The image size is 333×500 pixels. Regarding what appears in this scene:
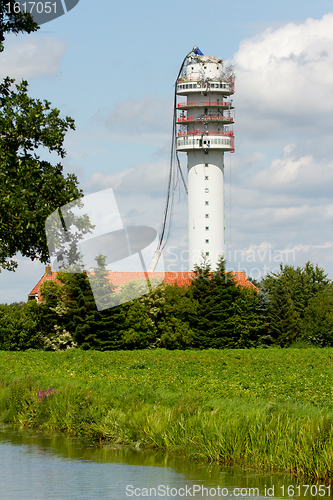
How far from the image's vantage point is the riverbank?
47.2 ft

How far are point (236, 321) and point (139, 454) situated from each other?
152ft

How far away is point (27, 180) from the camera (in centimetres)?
1260

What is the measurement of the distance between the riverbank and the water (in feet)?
1.48

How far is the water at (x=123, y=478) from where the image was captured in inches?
523

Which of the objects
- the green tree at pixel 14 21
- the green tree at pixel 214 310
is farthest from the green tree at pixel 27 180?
the green tree at pixel 214 310

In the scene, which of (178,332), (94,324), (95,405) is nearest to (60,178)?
(95,405)

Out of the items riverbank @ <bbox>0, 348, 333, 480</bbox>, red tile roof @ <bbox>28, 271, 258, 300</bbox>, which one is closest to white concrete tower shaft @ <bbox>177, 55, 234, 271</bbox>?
red tile roof @ <bbox>28, 271, 258, 300</bbox>

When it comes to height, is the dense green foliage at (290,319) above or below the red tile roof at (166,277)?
below

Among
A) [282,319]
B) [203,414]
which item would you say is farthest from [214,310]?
[203,414]

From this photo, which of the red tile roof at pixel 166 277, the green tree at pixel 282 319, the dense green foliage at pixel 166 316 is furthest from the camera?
the red tile roof at pixel 166 277

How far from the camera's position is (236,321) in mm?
62625

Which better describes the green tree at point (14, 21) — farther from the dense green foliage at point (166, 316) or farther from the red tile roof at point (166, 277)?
the red tile roof at point (166, 277)

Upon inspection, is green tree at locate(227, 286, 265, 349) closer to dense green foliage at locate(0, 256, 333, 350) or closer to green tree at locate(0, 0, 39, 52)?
dense green foliage at locate(0, 256, 333, 350)

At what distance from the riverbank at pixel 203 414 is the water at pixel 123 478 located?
45 centimetres
